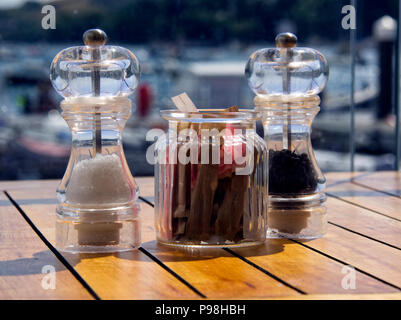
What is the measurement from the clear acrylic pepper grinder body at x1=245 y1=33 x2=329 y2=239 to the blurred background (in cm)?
46

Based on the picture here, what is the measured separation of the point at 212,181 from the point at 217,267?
4.8 inches

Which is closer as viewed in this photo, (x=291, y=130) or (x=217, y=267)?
(x=217, y=267)

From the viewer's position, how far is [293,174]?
1035 millimetres

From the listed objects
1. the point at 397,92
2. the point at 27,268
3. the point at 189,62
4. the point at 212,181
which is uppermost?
the point at 189,62

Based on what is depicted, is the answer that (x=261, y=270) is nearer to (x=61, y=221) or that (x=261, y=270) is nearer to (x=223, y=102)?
(x=61, y=221)

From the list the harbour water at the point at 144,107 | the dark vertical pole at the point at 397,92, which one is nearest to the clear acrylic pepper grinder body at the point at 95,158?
the dark vertical pole at the point at 397,92

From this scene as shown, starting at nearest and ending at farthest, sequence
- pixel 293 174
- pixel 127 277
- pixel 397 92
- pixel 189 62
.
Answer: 1. pixel 127 277
2. pixel 293 174
3. pixel 397 92
4. pixel 189 62

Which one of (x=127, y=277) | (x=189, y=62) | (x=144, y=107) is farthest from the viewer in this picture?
(x=144, y=107)

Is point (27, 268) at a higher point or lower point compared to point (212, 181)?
lower

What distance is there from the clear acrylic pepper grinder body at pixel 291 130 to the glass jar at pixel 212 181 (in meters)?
0.08

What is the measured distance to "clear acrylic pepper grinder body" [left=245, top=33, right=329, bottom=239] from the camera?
3.37 ft

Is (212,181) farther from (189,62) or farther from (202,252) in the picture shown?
(189,62)

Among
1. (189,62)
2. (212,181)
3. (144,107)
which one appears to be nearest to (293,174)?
(212,181)
